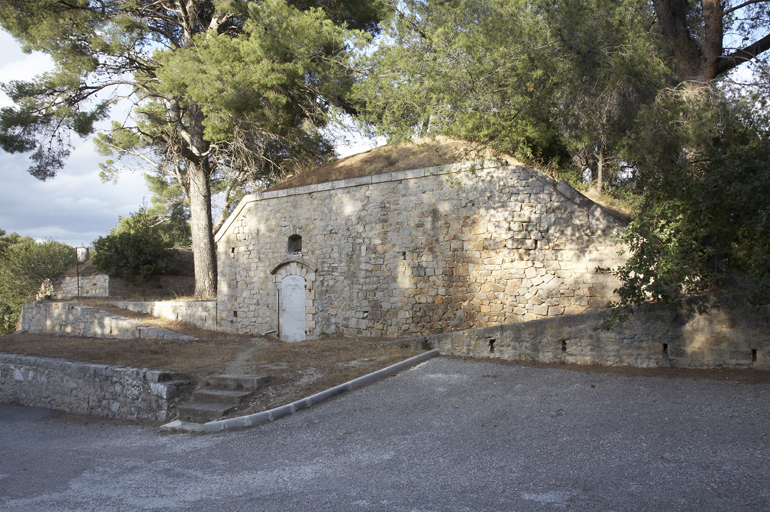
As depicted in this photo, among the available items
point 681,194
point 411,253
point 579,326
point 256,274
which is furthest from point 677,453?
point 256,274

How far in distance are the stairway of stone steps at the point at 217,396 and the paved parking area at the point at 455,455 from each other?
1.70 ft

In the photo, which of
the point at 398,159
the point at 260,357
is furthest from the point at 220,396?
the point at 398,159

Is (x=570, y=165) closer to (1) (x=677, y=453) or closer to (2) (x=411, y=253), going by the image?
(2) (x=411, y=253)

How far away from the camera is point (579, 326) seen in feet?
24.6

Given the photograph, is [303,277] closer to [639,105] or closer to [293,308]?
[293,308]

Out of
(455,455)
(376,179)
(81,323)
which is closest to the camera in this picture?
(455,455)

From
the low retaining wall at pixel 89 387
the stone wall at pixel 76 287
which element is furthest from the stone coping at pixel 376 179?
the stone wall at pixel 76 287

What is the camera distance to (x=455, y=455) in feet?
15.3

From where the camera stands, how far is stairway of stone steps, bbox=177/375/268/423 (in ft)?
22.8

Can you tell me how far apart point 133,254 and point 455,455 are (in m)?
20.0

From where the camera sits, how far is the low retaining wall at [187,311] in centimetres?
1491

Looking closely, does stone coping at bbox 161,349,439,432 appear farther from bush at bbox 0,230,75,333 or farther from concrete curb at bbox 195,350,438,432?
bush at bbox 0,230,75,333

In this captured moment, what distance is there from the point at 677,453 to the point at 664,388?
2103 millimetres

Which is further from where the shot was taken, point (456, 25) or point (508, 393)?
point (456, 25)
